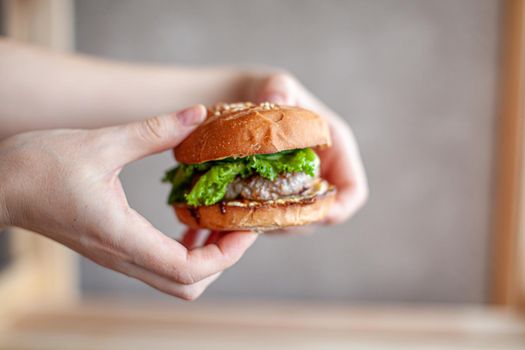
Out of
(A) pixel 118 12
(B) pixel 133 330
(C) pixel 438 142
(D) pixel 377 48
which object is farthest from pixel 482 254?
(A) pixel 118 12

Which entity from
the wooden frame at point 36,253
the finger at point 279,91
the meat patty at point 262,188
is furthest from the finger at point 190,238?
the wooden frame at point 36,253

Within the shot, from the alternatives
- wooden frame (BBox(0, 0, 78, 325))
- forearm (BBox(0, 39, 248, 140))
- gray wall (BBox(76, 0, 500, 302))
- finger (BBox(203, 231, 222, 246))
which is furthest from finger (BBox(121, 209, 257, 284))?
wooden frame (BBox(0, 0, 78, 325))

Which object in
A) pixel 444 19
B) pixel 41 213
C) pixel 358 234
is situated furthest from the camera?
pixel 358 234

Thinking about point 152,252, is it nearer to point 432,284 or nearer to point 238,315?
point 238,315

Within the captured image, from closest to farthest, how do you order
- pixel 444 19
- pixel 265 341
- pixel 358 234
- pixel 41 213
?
1. pixel 41 213
2. pixel 265 341
3. pixel 444 19
4. pixel 358 234

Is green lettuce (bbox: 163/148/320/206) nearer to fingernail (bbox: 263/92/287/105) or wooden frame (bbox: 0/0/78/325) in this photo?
fingernail (bbox: 263/92/287/105)

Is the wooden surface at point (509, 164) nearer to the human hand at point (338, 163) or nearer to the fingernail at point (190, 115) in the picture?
the human hand at point (338, 163)
